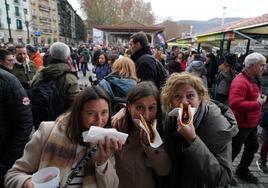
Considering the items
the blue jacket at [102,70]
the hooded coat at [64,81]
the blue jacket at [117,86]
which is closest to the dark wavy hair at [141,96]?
the blue jacket at [117,86]

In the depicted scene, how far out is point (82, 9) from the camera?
58.9m

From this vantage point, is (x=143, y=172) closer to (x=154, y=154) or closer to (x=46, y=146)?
(x=154, y=154)

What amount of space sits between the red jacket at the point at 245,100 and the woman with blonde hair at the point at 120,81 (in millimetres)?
A: 1439

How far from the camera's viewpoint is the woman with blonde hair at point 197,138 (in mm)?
1534

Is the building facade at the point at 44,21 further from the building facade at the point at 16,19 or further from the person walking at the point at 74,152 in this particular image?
the person walking at the point at 74,152

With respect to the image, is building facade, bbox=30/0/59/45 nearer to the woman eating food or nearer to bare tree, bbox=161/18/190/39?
bare tree, bbox=161/18/190/39

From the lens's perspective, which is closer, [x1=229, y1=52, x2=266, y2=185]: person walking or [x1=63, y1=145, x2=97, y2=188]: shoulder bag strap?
[x1=63, y1=145, x2=97, y2=188]: shoulder bag strap

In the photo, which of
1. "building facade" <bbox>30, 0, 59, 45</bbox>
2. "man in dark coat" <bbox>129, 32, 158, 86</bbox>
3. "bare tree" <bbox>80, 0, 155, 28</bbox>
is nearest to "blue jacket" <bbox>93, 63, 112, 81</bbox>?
"man in dark coat" <bbox>129, 32, 158, 86</bbox>

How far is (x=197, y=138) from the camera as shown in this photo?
1.53 metres

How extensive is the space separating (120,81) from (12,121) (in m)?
1.44

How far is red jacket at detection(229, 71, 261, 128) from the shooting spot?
3252mm

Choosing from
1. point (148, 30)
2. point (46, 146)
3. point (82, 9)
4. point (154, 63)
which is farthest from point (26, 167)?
point (82, 9)

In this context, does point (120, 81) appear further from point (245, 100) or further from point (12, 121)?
point (245, 100)

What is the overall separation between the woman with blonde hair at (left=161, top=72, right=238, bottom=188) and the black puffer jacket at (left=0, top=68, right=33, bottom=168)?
139 cm
